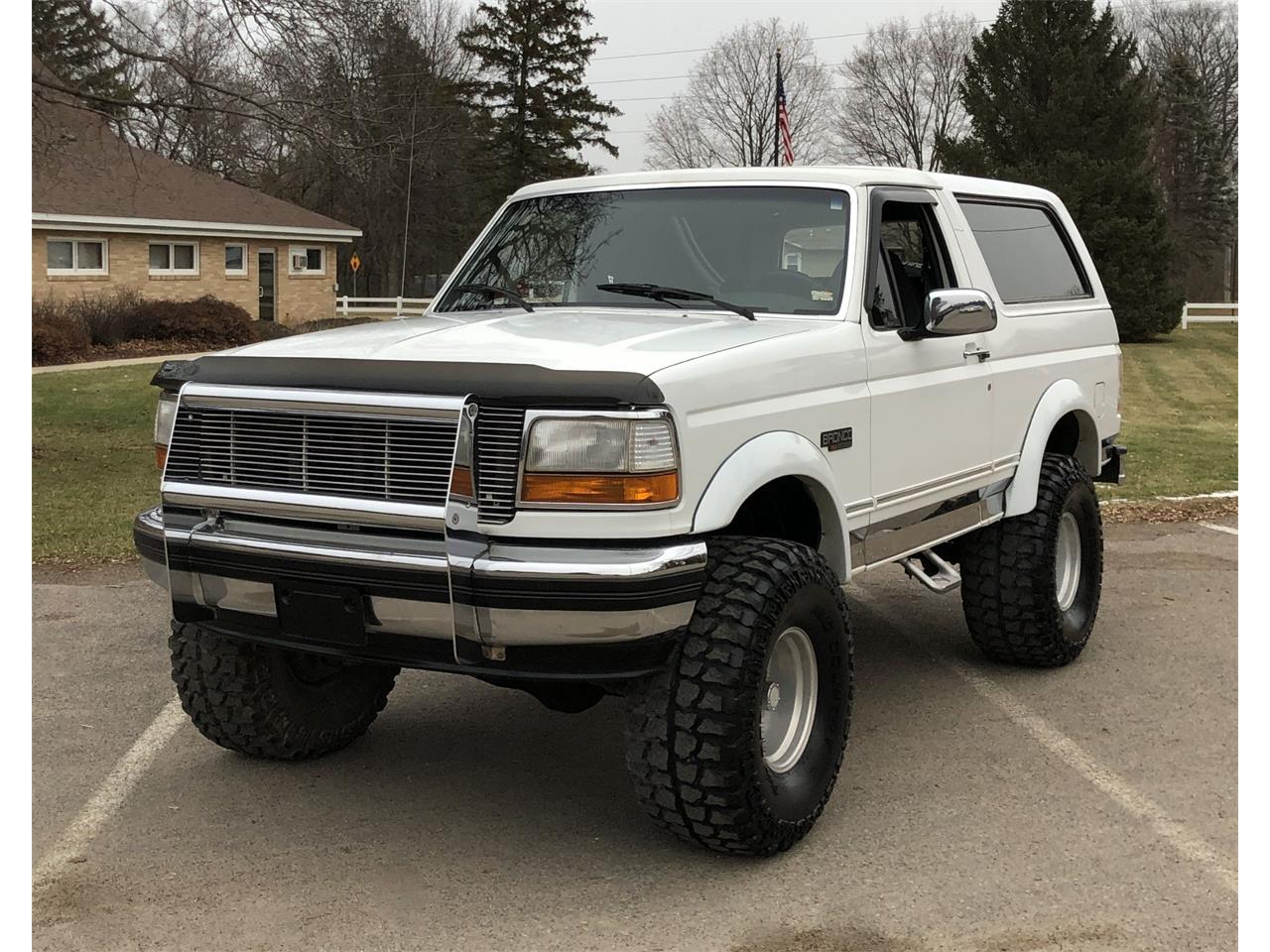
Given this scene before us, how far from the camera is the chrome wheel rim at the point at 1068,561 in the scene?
23.6ft

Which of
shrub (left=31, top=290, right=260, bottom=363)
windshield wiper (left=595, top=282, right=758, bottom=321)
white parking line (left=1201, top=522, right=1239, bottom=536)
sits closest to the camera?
windshield wiper (left=595, top=282, right=758, bottom=321)

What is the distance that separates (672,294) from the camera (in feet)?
18.1

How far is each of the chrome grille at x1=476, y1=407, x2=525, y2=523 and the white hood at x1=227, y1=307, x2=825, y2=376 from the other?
0.70 feet

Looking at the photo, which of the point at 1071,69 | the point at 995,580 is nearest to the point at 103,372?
the point at 995,580

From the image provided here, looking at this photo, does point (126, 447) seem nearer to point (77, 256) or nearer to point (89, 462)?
point (89, 462)

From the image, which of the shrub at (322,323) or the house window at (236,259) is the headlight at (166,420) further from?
the house window at (236,259)

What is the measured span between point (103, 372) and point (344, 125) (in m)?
11.8

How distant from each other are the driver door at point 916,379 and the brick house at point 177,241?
2762 centimetres

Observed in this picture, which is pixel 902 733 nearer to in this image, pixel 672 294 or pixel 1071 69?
pixel 672 294

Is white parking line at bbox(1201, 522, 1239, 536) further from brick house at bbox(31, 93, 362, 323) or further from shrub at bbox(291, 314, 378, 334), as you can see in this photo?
shrub at bbox(291, 314, 378, 334)

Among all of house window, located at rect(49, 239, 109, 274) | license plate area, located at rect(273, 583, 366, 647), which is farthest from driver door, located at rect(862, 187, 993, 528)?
house window, located at rect(49, 239, 109, 274)

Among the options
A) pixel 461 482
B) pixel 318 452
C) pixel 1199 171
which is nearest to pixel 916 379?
pixel 461 482

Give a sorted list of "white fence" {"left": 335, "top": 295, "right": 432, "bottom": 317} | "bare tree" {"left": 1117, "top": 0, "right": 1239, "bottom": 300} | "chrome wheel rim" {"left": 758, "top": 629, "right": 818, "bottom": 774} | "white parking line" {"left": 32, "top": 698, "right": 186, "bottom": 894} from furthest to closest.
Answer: "bare tree" {"left": 1117, "top": 0, "right": 1239, "bottom": 300}, "white fence" {"left": 335, "top": 295, "right": 432, "bottom": 317}, "chrome wheel rim" {"left": 758, "top": 629, "right": 818, "bottom": 774}, "white parking line" {"left": 32, "top": 698, "right": 186, "bottom": 894}

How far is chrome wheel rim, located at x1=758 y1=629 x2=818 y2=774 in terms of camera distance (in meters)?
4.82
